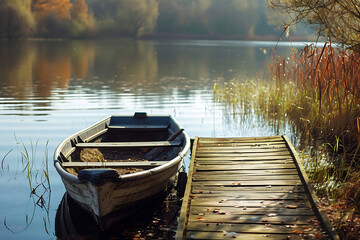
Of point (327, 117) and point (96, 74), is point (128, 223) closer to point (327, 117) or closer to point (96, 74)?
point (327, 117)

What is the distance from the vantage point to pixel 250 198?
16.7 feet

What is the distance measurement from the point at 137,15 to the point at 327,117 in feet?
175

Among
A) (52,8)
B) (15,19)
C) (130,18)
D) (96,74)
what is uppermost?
(52,8)

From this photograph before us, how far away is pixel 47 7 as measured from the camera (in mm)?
55062

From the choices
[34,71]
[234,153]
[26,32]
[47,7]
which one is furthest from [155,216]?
[47,7]

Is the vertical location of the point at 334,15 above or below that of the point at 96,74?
above

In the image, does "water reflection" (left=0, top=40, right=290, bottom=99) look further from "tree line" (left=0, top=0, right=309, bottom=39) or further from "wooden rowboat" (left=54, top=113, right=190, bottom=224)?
"tree line" (left=0, top=0, right=309, bottom=39)

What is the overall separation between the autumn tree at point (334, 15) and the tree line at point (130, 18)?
37823 mm

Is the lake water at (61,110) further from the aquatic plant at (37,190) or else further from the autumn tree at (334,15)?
the autumn tree at (334,15)

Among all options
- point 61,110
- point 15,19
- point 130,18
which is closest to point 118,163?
point 61,110

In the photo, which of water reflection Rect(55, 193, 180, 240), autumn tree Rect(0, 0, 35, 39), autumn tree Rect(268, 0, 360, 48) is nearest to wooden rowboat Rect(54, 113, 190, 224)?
water reflection Rect(55, 193, 180, 240)

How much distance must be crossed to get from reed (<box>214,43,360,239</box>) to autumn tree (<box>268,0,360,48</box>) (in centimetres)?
25

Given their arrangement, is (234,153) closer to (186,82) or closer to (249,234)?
(249,234)

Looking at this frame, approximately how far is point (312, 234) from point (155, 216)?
6.48 ft
